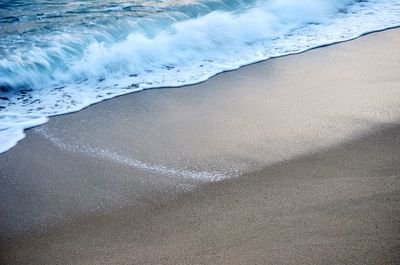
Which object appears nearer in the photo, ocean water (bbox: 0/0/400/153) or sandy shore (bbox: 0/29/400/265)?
sandy shore (bbox: 0/29/400/265)

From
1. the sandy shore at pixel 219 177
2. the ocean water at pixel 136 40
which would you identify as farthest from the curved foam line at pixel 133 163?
the ocean water at pixel 136 40

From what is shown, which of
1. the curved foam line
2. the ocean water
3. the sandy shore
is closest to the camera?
the sandy shore

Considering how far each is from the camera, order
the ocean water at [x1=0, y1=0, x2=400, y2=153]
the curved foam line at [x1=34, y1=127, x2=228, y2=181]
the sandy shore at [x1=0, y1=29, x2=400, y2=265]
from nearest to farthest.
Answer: the sandy shore at [x1=0, y1=29, x2=400, y2=265] → the curved foam line at [x1=34, y1=127, x2=228, y2=181] → the ocean water at [x1=0, y1=0, x2=400, y2=153]

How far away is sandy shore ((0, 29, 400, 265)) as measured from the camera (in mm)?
2721

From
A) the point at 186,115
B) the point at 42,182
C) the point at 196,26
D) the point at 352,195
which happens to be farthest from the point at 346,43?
the point at 42,182

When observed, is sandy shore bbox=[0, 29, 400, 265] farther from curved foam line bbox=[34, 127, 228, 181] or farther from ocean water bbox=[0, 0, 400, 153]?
ocean water bbox=[0, 0, 400, 153]

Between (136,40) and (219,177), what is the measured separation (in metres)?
4.17

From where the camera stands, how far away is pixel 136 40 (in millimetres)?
7082

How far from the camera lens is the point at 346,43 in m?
6.52

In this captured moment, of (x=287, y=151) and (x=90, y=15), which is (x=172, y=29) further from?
(x=287, y=151)

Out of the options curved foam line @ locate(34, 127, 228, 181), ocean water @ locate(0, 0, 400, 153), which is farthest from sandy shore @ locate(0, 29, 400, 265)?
ocean water @ locate(0, 0, 400, 153)

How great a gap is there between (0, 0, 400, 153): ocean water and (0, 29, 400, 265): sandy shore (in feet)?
1.91

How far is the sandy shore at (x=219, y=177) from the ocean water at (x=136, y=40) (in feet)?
1.91

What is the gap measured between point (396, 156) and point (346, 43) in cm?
338
